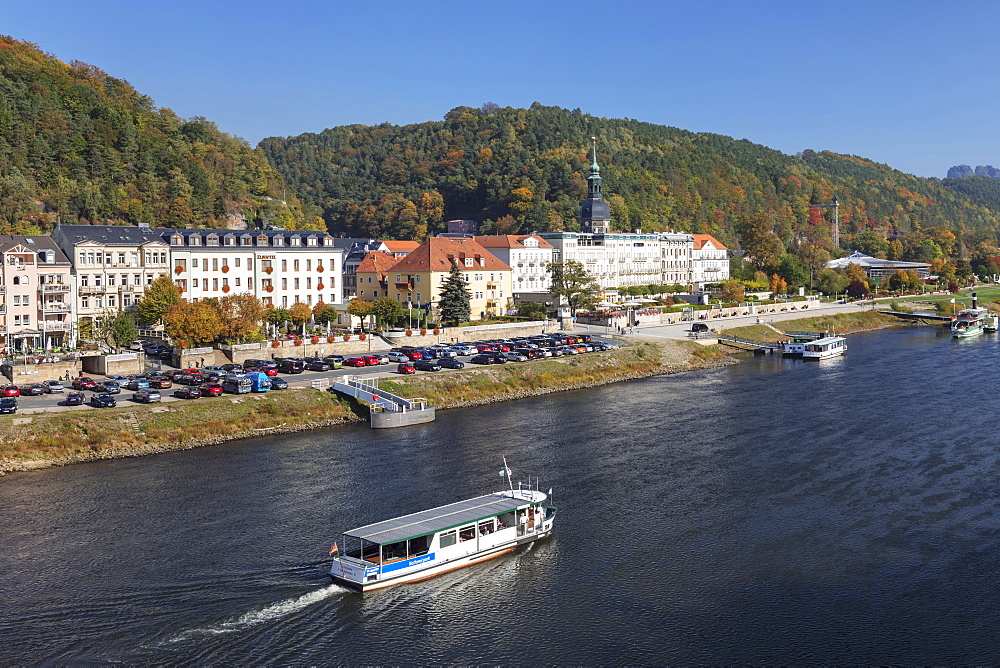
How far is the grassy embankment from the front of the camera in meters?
87.6

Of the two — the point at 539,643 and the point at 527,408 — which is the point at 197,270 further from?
the point at 539,643

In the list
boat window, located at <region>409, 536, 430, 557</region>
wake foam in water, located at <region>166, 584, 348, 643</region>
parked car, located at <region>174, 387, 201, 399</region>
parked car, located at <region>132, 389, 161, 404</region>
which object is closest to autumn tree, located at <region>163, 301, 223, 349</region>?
parked car, located at <region>174, 387, 201, 399</region>

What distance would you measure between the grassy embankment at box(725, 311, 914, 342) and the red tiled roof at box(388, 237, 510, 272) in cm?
2310

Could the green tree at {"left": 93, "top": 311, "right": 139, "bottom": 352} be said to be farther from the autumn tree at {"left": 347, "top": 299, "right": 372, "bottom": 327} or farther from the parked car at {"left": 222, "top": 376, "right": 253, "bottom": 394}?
the autumn tree at {"left": 347, "top": 299, "right": 372, "bottom": 327}

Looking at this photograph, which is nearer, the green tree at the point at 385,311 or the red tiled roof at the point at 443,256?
the green tree at the point at 385,311

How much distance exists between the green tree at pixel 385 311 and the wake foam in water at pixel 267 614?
1860 inches

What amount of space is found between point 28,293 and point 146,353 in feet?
28.3

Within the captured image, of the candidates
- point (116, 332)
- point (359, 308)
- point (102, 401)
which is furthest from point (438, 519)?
point (359, 308)

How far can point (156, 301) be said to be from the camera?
62938 mm

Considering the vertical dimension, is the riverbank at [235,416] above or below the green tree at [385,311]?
below

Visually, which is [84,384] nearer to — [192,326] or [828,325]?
[192,326]

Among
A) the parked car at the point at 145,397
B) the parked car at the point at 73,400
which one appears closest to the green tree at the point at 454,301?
the parked car at the point at 145,397

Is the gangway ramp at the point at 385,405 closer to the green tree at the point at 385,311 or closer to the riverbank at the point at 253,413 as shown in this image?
the riverbank at the point at 253,413

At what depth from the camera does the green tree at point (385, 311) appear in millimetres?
72812
